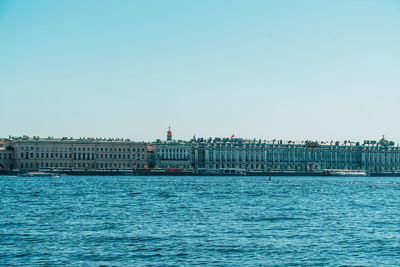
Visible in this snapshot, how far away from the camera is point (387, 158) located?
158m

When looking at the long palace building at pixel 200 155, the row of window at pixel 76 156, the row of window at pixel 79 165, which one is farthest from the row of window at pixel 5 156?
the row of window at pixel 79 165

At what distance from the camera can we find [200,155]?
147500 millimetres

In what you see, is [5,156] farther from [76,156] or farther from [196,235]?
[196,235]

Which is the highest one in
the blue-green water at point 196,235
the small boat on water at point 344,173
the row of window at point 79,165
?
the row of window at point 79,165

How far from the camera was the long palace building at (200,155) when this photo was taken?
13325 centimetres

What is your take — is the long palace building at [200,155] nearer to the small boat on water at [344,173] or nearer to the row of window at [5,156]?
the row of window at [5,156]

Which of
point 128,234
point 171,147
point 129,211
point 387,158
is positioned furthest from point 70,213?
point 387,158

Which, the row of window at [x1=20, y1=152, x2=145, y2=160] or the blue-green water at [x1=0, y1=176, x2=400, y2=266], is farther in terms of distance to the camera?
the row of window at [x1=20, y1=152, x2=145, y2=160]

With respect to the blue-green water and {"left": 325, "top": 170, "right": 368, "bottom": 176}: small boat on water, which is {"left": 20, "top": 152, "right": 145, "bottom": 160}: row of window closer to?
{"left": 325, "top": 170, "right": 368, "bottom": 176}: small boat on water

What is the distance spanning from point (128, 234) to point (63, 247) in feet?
12.1

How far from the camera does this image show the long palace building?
13325 centimetres

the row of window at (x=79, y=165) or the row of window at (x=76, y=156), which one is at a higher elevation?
the row of window at (x=76, y=156)

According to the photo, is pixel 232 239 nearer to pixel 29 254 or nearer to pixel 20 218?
pixel 29 254

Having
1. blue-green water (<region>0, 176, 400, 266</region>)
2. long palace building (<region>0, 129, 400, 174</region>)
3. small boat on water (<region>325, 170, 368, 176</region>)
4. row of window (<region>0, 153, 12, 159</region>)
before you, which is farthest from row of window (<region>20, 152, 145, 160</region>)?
blue-green water (<region>0, 176, 400, 266</region>)
